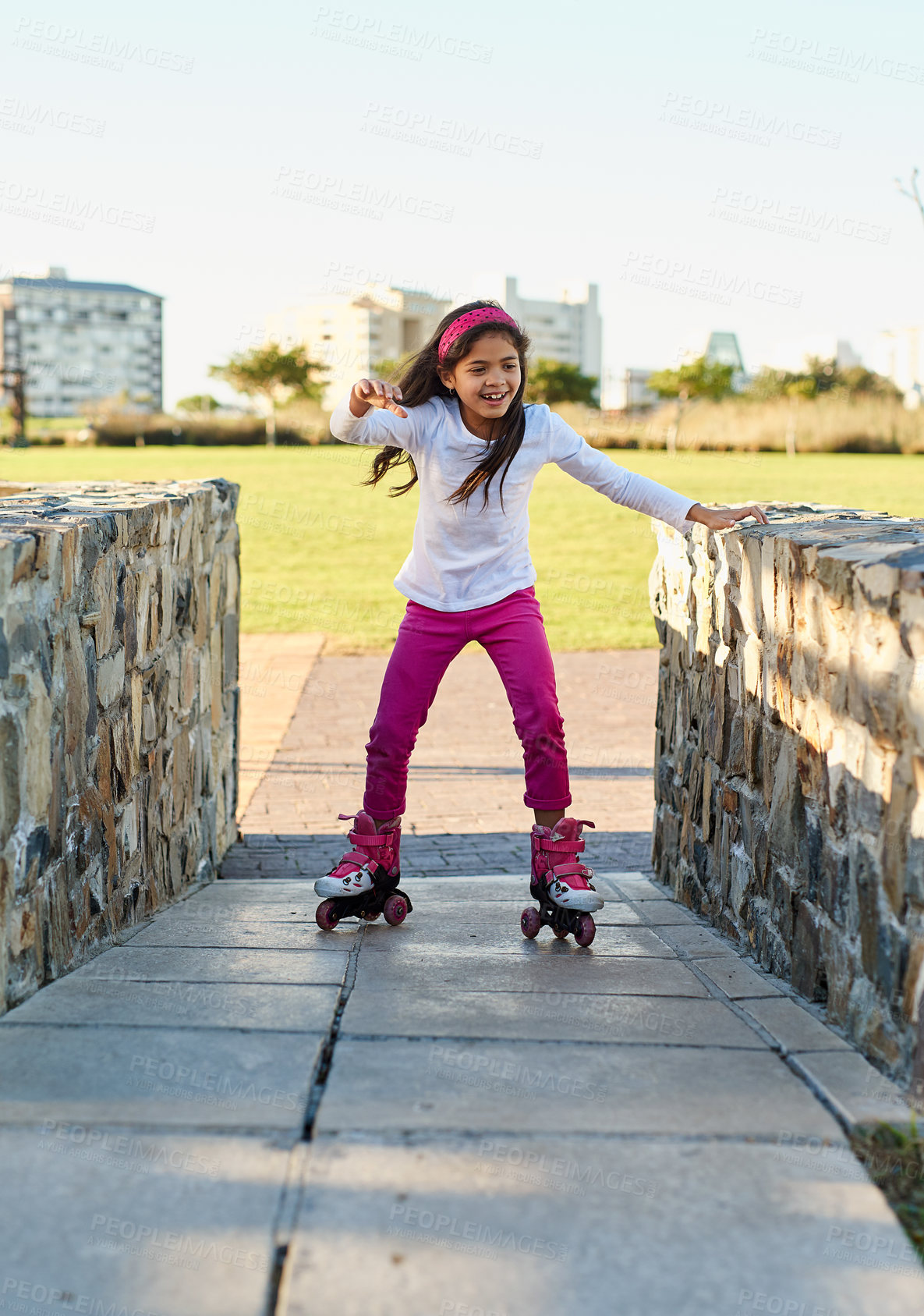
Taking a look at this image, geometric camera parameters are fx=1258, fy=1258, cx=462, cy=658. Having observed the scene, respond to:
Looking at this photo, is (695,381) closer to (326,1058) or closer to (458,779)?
(458,779)

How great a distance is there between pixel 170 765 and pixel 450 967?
164 cm

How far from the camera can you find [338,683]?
10.0 m

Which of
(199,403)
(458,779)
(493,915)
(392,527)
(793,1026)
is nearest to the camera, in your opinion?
(793,1026)

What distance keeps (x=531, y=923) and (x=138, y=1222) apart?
1.89 m

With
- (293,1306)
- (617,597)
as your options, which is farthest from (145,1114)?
(617,597)

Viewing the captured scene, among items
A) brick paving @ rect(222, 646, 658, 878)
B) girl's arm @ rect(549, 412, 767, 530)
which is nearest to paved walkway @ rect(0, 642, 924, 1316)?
girl's arm @ rect(549, 412, 767, 530)

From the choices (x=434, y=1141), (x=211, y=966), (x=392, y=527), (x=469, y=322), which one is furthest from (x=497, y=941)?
(x=392, y=527)

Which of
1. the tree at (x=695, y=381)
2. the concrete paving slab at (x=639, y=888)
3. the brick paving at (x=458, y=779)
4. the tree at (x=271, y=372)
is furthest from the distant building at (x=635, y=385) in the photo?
the concrete paving slab at (x=639, y=888)

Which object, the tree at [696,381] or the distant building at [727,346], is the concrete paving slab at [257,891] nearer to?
the tree at [696,381]

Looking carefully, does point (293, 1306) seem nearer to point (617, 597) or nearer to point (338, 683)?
point (338, 683)

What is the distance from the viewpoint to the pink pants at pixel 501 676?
3570mm

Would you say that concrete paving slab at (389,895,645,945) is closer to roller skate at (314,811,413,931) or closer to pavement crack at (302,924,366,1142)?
roller skate at (314,811,413,931)

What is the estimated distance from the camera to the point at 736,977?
10.3 feet

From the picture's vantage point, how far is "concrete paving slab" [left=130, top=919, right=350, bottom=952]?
344 cm
